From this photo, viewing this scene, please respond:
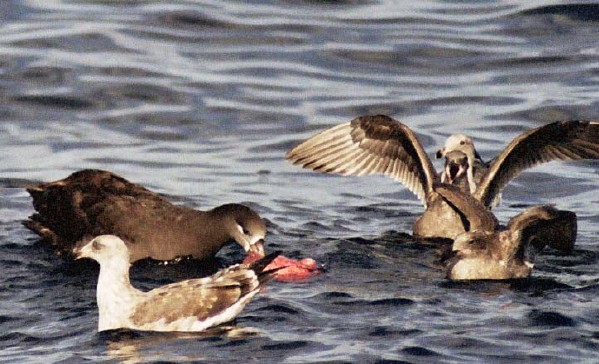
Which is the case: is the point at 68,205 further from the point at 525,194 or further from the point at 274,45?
the point at 274,45

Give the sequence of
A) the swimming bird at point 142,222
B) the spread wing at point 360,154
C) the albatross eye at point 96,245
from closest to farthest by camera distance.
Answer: the albatross eye at point 96,245, the swimming bird at point 142,222, the spread wing at point 360,154

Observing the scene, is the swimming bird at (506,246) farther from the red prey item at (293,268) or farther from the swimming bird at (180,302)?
the swimming bird at (180,302)

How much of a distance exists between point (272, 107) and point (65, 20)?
502 centimetres

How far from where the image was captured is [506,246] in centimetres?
1212

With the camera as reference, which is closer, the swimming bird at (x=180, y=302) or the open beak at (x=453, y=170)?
the swimming bird at (x=180, y=302)

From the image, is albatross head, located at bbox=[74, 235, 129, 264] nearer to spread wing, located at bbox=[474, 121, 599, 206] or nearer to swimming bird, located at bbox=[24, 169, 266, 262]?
swimming bird, located at bbox=[24, 169, 266, 262]

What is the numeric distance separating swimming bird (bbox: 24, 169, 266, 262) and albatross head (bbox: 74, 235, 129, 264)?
1828 millimetres

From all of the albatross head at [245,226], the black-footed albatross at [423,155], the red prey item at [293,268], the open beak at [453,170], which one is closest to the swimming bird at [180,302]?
the red prey item at [293,268]

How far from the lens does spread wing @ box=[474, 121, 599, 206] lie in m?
14.6

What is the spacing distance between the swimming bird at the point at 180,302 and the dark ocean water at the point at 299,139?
4.4 inches

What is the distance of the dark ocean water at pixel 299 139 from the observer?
10609 mm

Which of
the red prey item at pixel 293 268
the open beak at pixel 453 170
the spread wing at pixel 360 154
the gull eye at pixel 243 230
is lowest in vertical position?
the red prey item at pixel 293 268

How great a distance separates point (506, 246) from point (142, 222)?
3.09m

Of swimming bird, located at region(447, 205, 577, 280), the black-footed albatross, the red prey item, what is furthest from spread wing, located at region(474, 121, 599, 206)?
the red prey item
